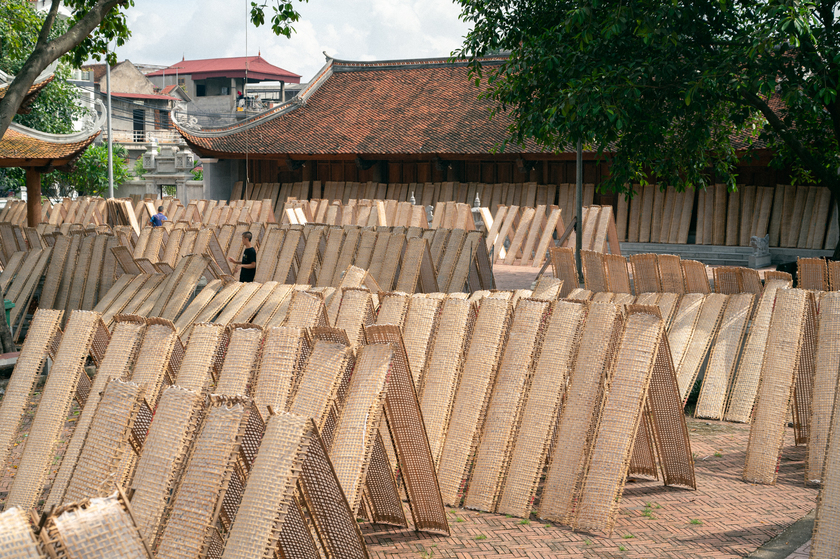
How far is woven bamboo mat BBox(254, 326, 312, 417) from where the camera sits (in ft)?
15.2

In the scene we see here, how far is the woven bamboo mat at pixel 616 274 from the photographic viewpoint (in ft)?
27.6

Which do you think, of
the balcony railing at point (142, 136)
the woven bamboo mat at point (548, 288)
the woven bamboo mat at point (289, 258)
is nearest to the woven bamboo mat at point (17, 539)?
the woven bamboo mat at point (548, 288)

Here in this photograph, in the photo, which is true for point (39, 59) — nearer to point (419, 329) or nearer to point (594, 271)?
point (419, 329)

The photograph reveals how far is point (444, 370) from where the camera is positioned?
5.47m

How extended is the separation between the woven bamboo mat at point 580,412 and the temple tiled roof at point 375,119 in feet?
55.9

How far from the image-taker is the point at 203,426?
3.55 meters

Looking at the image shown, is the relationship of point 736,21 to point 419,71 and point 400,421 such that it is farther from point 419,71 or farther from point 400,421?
point 419,71

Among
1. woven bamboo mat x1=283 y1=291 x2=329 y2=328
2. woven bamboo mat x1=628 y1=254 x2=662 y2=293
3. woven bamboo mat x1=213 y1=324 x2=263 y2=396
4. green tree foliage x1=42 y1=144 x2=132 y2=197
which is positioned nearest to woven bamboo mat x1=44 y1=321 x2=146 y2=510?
woven bamboo mat x1=213 y1=324 x2=263 y2=396

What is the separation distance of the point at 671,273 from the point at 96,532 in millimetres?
6750

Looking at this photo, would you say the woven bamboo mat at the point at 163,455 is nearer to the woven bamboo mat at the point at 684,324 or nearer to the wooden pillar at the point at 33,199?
the woven bamboo mat at the point at 684,324

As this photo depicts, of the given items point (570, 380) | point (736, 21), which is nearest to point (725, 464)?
point (570, 380)

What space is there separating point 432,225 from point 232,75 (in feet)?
150

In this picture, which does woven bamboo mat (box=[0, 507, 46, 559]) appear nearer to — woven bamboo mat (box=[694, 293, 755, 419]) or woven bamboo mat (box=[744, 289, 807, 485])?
woven bamboo mat (box=[744, 289, 807, 485])

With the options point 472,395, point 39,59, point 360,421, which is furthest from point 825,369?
point 39,59
